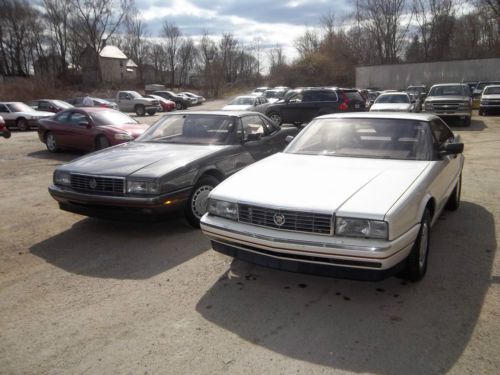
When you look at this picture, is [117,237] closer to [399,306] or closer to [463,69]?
[399,306]

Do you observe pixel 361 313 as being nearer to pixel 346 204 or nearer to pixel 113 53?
pixel 346 204

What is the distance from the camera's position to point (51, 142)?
12.3 metres

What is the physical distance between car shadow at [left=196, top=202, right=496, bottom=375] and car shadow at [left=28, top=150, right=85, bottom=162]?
9011 millimetres

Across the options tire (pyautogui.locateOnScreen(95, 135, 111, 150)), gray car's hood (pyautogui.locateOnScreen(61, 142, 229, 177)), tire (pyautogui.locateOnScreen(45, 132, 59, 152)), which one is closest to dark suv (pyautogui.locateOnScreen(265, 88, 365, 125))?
tire (pyautogui.locateOnScreen(95, 135, 111, 150))

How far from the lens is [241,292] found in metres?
3.71

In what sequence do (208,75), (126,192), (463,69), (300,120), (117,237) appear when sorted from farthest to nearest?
(208,75) < (463,69) < (300,120) < (117,237) < (126,192)

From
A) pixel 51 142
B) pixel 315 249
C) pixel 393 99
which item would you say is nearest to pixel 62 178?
pixel 315 249

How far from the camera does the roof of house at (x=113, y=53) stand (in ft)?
249

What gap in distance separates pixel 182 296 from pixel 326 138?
8.10ft

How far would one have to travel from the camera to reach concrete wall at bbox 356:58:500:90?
136ft

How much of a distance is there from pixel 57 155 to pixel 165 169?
8.45 metres

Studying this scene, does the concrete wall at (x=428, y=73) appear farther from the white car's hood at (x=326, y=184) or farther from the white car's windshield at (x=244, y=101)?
the white car's hood at (x=326, y=184)

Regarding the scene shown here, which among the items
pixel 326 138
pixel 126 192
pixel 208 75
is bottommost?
pixel 126 192

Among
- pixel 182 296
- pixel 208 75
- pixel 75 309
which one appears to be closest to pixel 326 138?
pixel 182 296
